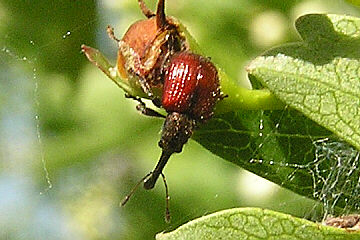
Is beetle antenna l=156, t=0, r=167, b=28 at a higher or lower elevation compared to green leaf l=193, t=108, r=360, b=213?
higher

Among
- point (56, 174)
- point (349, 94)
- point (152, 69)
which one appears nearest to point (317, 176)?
A: point (349, 94)

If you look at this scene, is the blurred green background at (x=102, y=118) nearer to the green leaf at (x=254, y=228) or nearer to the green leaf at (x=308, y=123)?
the green leaf at (x=308, y=123)

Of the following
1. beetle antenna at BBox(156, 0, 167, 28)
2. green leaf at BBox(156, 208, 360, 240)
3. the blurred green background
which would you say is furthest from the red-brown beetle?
the blurred green background

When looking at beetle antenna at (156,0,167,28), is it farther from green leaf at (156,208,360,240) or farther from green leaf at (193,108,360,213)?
green leaf at (156,208,360,240)

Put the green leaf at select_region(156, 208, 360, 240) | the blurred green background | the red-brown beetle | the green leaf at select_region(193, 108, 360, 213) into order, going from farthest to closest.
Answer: the blurred green background < the green leaf at select_region(193, 108, 360, 213) < the red-brown beetle < the green leaf at select_region(156, 208, 360, 240)

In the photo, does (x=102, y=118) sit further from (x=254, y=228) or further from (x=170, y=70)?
(x=254, y=228)

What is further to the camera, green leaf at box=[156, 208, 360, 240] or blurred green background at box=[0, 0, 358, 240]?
blurred green background at box=[0, 0, 358, 240]
